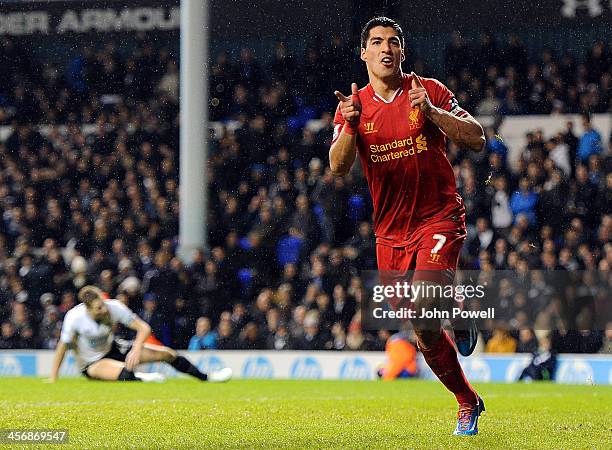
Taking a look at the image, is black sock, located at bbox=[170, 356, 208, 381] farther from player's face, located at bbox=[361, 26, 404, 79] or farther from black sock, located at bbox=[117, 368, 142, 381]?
player's face, located at bbox=[361, 26, 404, 79]

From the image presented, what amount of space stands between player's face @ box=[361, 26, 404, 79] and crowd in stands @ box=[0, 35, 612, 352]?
6.83m

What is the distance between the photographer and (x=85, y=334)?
1412cm

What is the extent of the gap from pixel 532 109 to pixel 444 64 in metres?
1.91

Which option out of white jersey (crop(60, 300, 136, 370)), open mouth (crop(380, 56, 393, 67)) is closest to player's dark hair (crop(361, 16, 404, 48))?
open mouth (crop(380, 56, 393, 67))

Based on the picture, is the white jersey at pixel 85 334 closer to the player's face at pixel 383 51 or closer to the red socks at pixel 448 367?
the red socks at pixel 448 367

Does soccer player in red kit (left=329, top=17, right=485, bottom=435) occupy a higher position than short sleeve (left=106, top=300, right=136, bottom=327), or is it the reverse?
soccer player in red kit (left=329, top=17, right=485, bottom=435)

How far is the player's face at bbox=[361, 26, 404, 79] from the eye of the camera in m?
7.07

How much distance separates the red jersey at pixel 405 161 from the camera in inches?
283

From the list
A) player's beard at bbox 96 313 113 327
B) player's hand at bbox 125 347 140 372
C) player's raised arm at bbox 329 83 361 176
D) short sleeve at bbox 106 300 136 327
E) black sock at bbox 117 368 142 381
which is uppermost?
player's raised arm at bbox 329 83 361 176

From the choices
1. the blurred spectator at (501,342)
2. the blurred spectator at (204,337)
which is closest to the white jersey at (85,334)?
the blurred spectator at (204,337)

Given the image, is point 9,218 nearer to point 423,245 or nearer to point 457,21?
point 457,21

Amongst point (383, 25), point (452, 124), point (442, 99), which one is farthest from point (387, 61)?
point (452, 124)

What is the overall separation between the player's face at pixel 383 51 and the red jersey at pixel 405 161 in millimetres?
211

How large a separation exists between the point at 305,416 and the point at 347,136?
2.67 meters
